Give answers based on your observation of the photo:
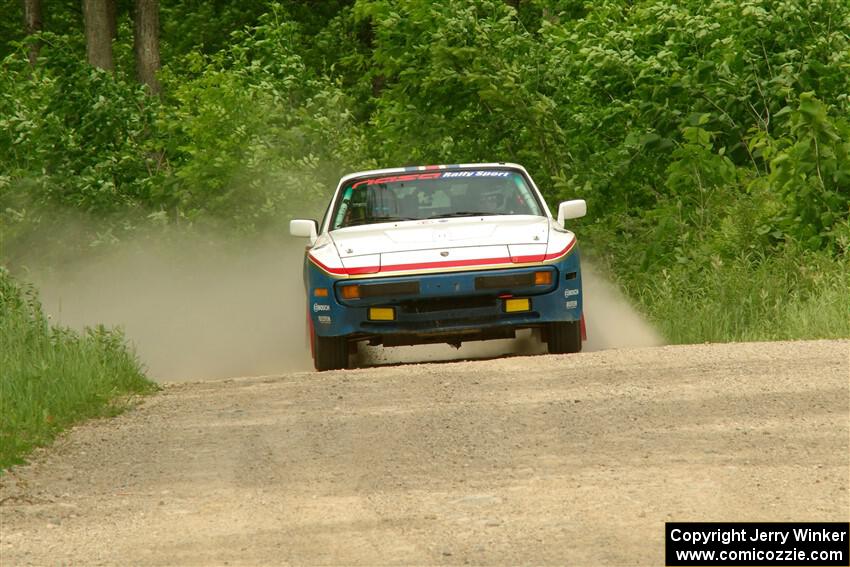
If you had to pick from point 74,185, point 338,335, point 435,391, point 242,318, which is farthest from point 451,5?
point 435,391

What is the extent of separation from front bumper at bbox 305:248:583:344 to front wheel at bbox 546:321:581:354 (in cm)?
25

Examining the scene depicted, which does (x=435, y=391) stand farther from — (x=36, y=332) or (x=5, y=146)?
(x=5, y=146)

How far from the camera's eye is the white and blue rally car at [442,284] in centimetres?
1140

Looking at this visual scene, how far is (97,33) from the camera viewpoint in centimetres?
2969

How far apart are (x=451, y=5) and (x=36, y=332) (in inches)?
330

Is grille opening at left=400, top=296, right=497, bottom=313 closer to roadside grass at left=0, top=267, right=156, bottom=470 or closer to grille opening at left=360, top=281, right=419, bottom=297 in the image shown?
grille opening at left=360, top=281, right=419, bottom=297

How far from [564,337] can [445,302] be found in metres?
1.06

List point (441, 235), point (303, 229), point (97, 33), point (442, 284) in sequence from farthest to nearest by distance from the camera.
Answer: point (97, 33)
point (303, 229)
point (441, 235)
point (442, 284)

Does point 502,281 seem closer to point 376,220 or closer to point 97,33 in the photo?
point 376,220

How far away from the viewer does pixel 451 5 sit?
18.5 meters

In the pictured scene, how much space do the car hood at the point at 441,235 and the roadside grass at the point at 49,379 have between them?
1892 mm

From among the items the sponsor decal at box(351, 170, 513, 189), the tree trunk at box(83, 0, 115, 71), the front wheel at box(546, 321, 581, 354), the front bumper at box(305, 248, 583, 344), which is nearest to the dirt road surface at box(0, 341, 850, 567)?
the front bumper at box(305, 248, 583, 344)

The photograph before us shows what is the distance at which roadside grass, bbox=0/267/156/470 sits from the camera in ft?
29.6

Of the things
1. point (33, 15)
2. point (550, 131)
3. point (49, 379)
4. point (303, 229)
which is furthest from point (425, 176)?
point (33, 15)
